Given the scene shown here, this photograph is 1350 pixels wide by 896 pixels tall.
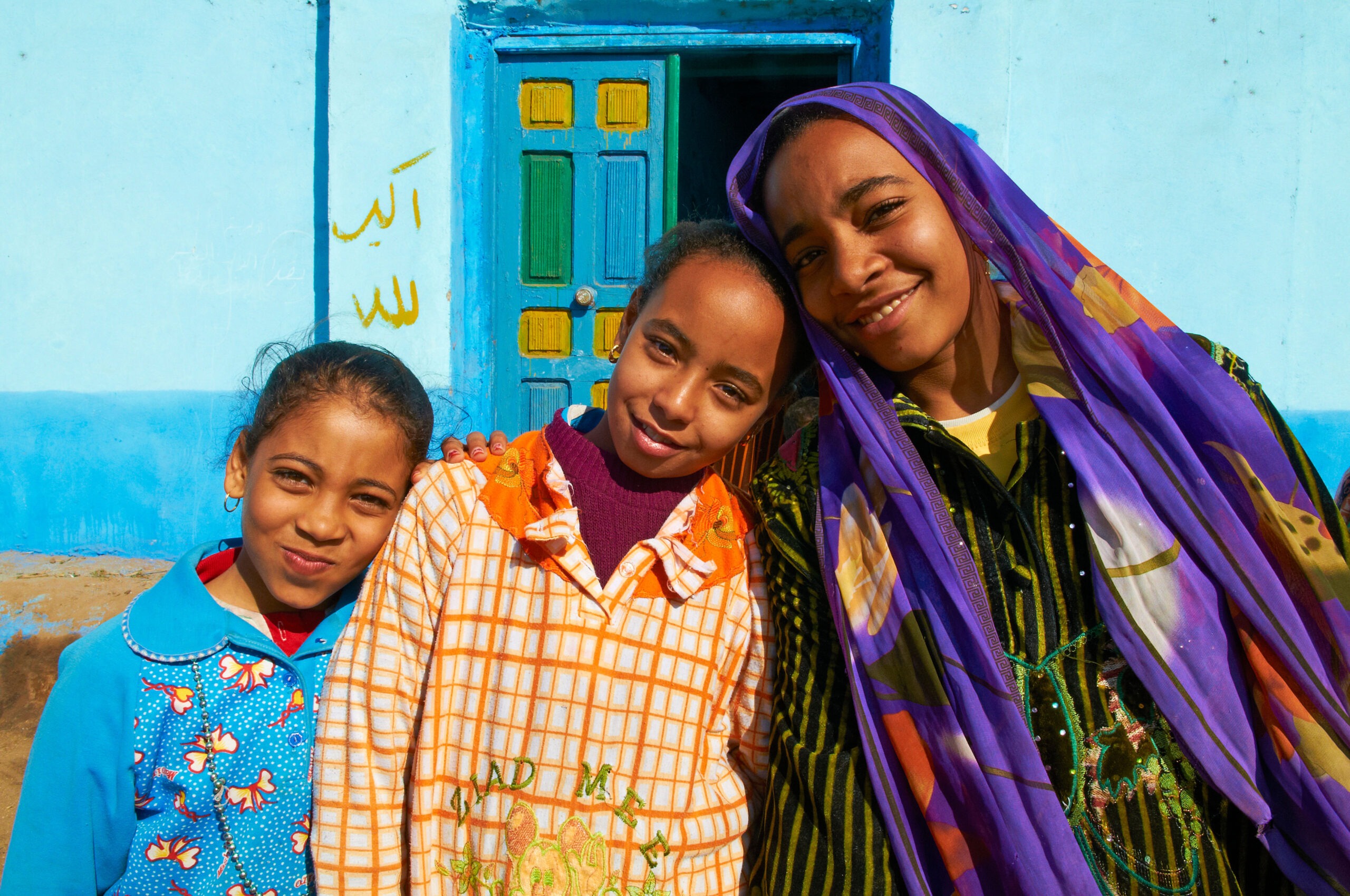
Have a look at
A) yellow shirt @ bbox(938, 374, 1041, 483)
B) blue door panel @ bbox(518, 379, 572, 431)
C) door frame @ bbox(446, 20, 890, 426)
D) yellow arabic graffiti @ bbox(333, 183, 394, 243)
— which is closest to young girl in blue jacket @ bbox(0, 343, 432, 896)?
yellow shirt @ bbox(938, 374, 1041, 483)

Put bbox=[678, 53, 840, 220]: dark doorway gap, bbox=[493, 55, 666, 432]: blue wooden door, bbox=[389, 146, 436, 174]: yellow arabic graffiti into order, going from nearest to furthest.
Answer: bbox=[389, 146, 436, 174]: yellow arabic graffiti < bbox=[493, 55, 666, 432]: blue wooden door < bbox=[678, 53, 840, 220]: dark doorway gap

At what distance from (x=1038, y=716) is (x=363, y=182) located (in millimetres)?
3587

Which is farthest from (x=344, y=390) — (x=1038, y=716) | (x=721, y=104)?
(x=721, y=104)

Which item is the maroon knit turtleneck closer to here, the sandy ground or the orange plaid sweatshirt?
the orange plaid sweatshirt

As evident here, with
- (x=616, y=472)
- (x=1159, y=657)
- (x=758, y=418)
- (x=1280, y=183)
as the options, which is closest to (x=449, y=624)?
(x=616, y=472)

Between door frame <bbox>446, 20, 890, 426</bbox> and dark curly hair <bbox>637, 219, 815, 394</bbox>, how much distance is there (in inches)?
94.9

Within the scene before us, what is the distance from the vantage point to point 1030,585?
1230 millimetres

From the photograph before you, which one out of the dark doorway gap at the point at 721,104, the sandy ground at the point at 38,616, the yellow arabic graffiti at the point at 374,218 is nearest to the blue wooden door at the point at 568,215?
the yellow arabic graffiti at the point at 374,218

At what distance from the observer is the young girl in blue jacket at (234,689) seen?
126 cm

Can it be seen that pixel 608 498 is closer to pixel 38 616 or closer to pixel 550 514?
pixel 550 514

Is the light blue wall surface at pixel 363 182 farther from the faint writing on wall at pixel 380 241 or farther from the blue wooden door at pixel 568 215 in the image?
the blue wooden door at pixel 568 215

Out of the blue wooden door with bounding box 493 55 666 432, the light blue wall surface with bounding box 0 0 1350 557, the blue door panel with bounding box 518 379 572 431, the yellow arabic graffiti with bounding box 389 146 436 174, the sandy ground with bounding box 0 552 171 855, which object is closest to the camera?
the sandy ground with bounding box 0 552 171 855

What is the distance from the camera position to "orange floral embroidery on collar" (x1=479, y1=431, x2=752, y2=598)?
132cm

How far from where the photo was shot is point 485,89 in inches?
155
